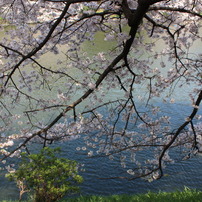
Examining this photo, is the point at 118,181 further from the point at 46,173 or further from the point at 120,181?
the point at 46,173

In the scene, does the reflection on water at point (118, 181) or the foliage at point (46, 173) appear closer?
the foliage at point (46, 173)

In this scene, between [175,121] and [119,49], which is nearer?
[119,49]

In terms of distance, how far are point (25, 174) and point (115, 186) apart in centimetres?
306

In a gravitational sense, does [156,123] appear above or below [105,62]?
below

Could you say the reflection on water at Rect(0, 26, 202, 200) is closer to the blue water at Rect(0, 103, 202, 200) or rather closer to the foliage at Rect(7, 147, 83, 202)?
the blue water at Rect(0, 103, 202, 200)

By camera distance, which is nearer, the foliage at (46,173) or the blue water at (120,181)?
the foliage at (46,173)

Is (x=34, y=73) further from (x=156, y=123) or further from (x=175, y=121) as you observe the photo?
(x=175, y=121)

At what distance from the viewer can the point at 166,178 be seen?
734cm

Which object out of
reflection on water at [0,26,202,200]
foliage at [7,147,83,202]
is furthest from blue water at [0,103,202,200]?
foliage at [7,147,83,202]

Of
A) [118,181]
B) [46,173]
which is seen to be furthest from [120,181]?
[46,173]

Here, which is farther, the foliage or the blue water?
the blue water

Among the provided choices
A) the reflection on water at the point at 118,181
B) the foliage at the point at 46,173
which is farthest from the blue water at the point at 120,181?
the foliage at the point at 46,173

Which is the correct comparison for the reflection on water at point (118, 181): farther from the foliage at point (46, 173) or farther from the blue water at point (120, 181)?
the foliage at point (46, 173)

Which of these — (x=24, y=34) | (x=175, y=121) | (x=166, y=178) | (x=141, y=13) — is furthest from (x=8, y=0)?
(x=175, y=121)
